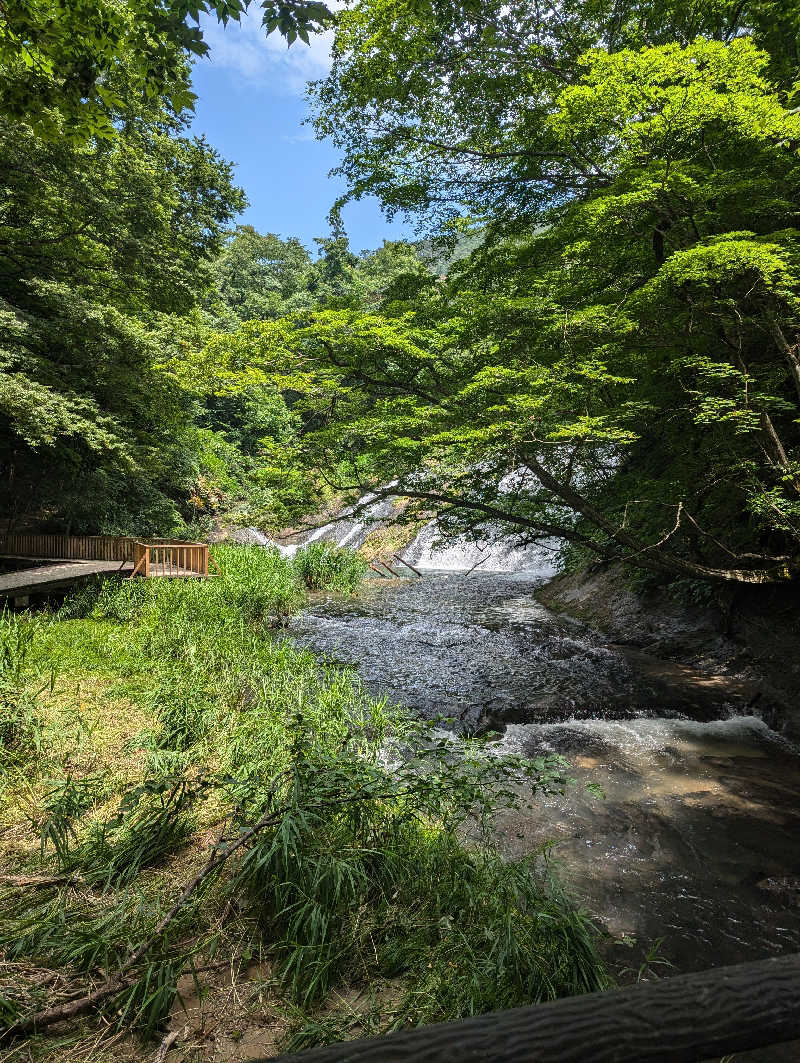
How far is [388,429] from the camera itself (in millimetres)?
Result: 6348

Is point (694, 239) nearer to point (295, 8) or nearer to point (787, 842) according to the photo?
point (295, 8)

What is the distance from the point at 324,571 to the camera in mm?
14336

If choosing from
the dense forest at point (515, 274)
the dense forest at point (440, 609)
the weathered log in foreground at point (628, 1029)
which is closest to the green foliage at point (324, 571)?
the dense forest at point (440, 609)

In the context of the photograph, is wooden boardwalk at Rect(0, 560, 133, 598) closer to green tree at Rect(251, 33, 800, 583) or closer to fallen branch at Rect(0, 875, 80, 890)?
green tree at Rect(251, 33, 800, 583)

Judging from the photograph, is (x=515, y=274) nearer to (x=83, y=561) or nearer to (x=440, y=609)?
(x=440, y=609)

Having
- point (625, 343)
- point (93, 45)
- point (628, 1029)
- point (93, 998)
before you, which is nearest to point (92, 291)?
point (93, 45)

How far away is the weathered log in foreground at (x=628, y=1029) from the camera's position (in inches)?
33.6

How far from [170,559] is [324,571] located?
4.30m

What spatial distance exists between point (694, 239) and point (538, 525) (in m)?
3.58

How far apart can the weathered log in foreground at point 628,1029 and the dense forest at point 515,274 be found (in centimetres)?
345

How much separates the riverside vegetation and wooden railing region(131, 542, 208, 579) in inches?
220

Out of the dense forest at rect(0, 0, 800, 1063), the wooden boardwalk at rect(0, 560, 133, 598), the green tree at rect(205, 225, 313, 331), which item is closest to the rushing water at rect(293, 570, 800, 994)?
the dense forest at rect(0, 0, 800, 1063)

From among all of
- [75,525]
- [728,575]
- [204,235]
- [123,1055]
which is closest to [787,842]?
[728,575]

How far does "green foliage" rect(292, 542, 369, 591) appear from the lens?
46.3ft
